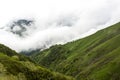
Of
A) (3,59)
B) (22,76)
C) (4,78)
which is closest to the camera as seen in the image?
(4,78)

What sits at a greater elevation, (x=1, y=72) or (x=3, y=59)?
(x=3, y=59)

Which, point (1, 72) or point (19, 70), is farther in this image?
point (19, 70)

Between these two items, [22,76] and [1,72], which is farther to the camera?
[22,76]

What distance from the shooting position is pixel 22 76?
603 ft

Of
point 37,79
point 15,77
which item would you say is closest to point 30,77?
point 37,79

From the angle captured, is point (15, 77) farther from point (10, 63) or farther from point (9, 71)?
point (10, 63)

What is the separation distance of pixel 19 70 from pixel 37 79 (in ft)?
53.6

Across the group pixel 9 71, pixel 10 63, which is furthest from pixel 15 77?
pixel 10 63

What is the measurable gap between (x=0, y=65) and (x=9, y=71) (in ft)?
21.6

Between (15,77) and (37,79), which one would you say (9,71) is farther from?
(37,79)

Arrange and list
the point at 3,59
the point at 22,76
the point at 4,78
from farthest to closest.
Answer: the point at 3,59, the point at 22,76, the point at 4,78

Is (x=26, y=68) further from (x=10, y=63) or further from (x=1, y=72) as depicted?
(x=1, y=72)

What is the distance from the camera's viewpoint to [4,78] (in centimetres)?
17025

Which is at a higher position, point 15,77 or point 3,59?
point 3,59
